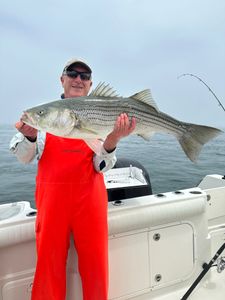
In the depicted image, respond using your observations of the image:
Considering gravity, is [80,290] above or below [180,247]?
below

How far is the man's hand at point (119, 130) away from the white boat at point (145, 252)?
733 millimetres

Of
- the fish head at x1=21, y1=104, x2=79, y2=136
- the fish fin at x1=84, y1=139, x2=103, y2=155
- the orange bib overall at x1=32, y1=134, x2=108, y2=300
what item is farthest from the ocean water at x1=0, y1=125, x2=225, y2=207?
the fish head at x1=21, y1=104, x2=79, y2=136

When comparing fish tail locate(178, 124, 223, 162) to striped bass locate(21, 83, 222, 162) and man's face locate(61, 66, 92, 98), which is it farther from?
man's face locate(61, 66, 92, 98)

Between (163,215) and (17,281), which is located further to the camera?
(163,215)

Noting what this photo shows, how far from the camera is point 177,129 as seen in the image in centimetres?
262

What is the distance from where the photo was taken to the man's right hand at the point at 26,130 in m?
2.27

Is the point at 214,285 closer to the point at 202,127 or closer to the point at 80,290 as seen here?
the point at 80,290

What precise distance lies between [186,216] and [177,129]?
1057 millimetres

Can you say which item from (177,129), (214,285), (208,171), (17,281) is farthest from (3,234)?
(208,171)

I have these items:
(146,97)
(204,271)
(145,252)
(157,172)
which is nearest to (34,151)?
(146,97)

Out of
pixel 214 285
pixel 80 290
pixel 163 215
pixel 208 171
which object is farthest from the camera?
pixel 208 171

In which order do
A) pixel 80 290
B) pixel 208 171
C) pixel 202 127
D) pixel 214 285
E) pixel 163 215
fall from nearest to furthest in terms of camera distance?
pixel 202 127 → pixel 80 290 → pixel 163 215 → pixel 214 285 → pixel 208 171

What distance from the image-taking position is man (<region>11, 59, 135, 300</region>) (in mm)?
2357

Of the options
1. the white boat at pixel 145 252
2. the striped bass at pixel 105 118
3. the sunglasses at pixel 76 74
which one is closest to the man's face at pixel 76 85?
the sunglasses at pixel 76 74
